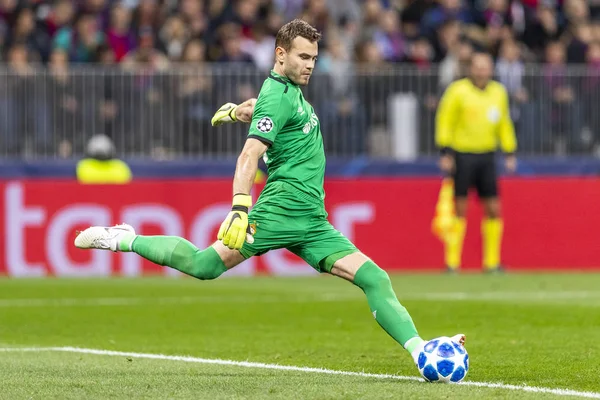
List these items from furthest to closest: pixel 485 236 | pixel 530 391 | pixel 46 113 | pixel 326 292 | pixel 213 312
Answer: pixel 46 113, pixel 485 236, pixel 326 292, pixel 213 312, pixel 530 391

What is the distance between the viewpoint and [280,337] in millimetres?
11156

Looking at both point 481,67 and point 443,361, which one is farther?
point 481,67

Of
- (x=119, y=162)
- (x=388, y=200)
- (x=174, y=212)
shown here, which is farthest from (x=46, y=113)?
(x=388, y=200)

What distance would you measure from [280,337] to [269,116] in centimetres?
345

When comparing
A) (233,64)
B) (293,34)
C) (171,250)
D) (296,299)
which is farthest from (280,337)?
(233,64)

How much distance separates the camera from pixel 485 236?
61.4 feet

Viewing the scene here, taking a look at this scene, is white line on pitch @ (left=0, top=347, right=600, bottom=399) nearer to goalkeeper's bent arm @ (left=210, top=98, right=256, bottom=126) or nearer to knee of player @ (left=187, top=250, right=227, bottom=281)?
knee of player @ (left=187, top=250, right=227, bottom=281)

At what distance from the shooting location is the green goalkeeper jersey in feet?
26.6

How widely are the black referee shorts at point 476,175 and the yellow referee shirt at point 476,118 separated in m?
0.13

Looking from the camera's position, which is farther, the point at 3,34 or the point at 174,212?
the point at 3,34

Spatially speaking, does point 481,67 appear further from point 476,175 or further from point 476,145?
point 476,175

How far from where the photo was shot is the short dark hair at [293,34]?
825 centimetres

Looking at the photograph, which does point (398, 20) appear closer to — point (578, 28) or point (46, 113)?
point (578, 28)

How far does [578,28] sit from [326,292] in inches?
360
